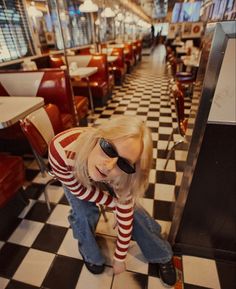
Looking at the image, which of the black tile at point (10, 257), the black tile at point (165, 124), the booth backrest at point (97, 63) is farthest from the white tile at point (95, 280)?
the booth backrest at point (97, 63)

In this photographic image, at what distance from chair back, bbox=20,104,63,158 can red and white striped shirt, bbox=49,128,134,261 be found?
38cm

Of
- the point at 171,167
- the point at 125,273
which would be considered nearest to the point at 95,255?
the point at 125,273

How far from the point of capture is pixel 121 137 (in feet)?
2.35

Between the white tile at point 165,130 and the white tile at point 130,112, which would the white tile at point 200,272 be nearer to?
the white tile at point 165,130

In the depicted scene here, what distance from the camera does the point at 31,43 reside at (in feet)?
11.8

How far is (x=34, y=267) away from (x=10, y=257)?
210 mm

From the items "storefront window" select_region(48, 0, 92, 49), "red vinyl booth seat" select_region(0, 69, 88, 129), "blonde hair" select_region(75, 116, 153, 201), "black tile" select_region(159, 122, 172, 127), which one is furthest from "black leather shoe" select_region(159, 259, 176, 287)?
"storefront window" select_region(48, 0, 92, 49)

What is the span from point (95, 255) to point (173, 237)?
52 centimetres

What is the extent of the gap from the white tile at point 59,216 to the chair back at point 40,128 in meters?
0.57

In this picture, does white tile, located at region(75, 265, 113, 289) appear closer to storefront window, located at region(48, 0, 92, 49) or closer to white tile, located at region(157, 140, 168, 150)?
white tile, located at region(157, 140, 168, 150)

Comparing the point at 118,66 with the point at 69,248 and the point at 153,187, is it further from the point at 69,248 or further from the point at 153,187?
the point at 69,248

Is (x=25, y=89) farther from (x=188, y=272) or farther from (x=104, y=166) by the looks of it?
(x=188, y=272)

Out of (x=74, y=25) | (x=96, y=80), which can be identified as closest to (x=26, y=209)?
(x=96, y=80)

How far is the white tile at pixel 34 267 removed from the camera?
1.18 meters
